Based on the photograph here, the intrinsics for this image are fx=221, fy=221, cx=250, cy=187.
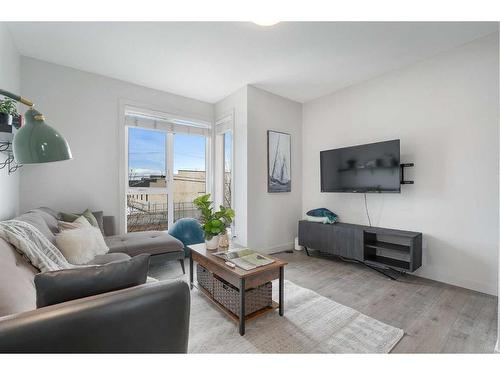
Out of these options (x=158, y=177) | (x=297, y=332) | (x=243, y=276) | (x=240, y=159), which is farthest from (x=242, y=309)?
(x=158, y=177)

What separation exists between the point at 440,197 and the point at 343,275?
54.8 inches

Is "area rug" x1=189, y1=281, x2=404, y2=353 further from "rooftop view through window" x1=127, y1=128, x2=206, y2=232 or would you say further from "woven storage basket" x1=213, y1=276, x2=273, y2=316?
"rooftop view through window" x1=127, y1=128, x2=206, y2=232

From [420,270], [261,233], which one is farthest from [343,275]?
[261,233]

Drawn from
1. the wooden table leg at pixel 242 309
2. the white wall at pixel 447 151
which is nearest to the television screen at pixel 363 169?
the white wall at pixel 447 151

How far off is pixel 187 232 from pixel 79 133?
1.89 m

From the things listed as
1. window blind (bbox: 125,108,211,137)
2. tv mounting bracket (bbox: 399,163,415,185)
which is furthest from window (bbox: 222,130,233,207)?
tv mounting bracket (bbox: 399,163,415,185)

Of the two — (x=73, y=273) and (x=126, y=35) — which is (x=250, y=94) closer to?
(x=126, y=35)

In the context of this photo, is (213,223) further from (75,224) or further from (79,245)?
(75,224)

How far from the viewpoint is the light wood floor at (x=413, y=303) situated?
5.05 ft

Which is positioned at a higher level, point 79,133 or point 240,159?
point 79,133

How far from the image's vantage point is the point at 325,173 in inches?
133

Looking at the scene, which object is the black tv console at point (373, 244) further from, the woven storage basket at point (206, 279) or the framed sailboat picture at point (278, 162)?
the woven storage basket at point (206, 279)

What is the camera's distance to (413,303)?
205 centimetres
